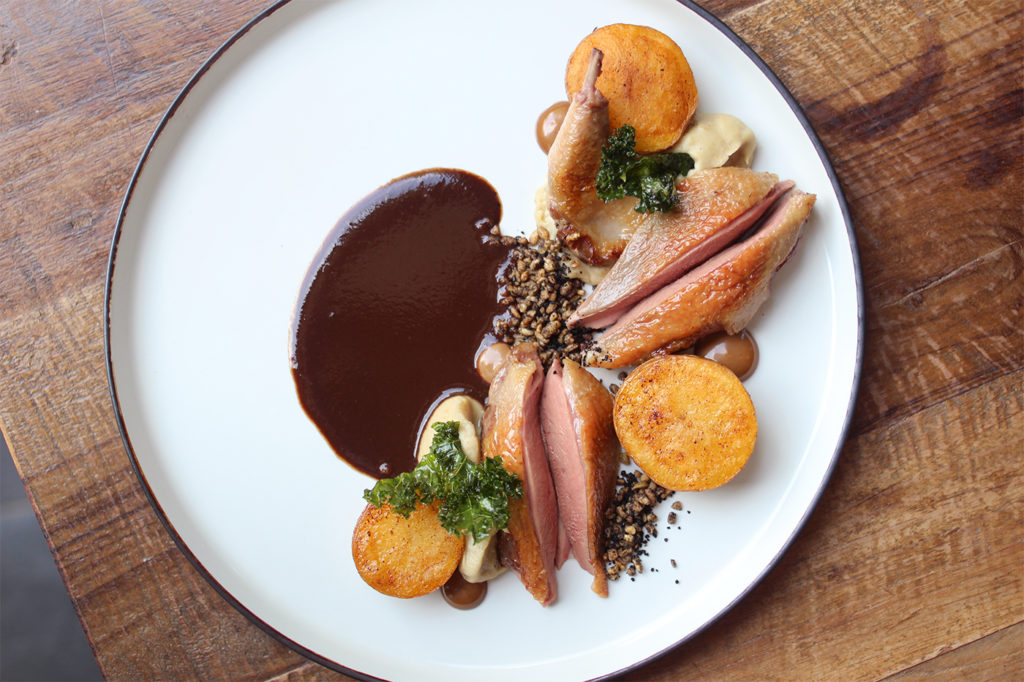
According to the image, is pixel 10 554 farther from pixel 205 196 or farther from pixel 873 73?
pixel 873 73

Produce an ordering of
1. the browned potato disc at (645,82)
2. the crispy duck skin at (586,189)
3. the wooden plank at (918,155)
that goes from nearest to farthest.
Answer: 1. the crispy duck skin at (586,189)
2. the browned potato disc at (645,82)
3. the wooden plank at (918,155)

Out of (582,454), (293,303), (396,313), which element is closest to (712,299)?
(582,454)

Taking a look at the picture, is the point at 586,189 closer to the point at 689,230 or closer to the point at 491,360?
the point at 689,230

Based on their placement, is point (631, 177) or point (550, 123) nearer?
point (631, 177)

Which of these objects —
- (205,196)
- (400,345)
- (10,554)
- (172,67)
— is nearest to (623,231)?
(400,345)

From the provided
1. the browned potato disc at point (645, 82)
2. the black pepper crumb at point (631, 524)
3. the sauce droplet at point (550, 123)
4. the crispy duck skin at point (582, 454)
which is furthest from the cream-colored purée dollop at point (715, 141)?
the black pepper crumb at point (631, 524)

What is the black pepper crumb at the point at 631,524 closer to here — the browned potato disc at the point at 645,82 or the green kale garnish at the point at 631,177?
the green kale garnish at the point at 631,177

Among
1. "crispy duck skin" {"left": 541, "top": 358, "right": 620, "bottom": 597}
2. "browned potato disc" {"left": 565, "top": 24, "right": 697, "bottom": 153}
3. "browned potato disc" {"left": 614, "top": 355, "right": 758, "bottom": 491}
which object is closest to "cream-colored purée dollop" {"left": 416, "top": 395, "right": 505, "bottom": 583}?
"crispy duck skin" {"left": 541, "top": 358, "right": 620, "bottom": 597}
